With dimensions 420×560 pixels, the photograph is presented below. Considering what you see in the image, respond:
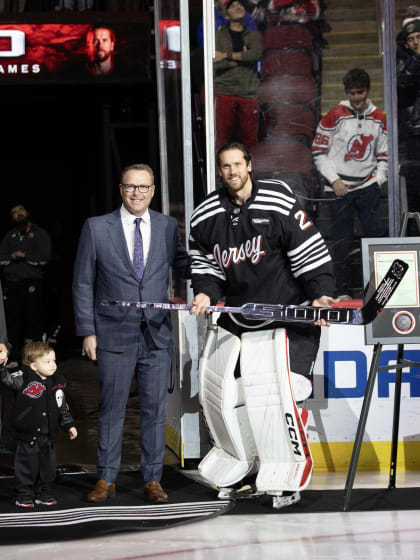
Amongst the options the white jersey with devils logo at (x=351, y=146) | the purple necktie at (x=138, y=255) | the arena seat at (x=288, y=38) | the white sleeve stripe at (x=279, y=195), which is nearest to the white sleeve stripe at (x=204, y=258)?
the purple necktie at (x=138, y=255)

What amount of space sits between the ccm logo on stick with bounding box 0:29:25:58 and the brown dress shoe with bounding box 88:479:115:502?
740cm

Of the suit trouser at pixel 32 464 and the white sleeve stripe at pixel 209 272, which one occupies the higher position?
the white sleeve stripe at pixel 209 272

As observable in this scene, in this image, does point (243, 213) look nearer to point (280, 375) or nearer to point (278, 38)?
point (280, 375)

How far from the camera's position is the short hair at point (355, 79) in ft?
17.9

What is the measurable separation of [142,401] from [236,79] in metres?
2.00

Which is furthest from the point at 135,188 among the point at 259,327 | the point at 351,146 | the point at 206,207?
the point at 351,146

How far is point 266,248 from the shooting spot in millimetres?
4180

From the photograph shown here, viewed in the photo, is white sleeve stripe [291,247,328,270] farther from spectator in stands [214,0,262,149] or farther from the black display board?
spectator in stands [214,0,262,149]

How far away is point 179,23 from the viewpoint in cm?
521

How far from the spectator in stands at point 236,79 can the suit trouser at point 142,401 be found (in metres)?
1.48

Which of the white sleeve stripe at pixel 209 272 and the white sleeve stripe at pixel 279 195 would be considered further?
the white sleeve stripe at pixel 209 272

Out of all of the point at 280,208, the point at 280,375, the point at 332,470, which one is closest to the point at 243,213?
the point at 280,208

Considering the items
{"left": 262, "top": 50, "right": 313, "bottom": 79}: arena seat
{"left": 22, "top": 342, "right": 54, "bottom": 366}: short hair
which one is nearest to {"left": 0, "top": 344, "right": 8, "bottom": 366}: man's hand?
{"left": 22, "top": 342, "right": 54, "bottom": 366}: short hair

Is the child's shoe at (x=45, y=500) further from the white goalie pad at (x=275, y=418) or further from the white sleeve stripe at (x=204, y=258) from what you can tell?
the white sleeve stripe at (x=204, y=258)
